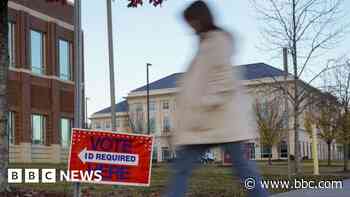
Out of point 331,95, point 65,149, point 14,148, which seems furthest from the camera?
point 65,149

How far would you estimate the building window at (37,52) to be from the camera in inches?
1449

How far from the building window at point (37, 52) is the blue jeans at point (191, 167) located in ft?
108

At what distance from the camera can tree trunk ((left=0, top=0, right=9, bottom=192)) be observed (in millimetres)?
9008

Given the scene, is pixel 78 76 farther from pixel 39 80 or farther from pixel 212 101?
pixel 39 80

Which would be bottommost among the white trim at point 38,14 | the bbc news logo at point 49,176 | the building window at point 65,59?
the bbc news logo at point 49,176

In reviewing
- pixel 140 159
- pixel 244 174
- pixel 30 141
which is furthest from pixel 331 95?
pixel 244 174

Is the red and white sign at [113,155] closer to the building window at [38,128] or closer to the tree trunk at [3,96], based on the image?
the tree trunk at [3,96]

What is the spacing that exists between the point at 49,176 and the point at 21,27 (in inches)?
928

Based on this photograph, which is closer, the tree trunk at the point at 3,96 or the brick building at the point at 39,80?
the tree trunk at the point at 3,96

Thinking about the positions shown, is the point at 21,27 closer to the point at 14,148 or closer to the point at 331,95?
the point at 14,148

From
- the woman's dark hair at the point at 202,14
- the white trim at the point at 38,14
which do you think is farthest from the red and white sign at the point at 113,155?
the white trim at the point at 38,14

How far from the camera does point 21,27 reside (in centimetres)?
3519

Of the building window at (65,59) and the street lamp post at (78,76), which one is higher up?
the building window at (65,59)

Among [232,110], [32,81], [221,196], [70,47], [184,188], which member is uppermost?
[70,47]
